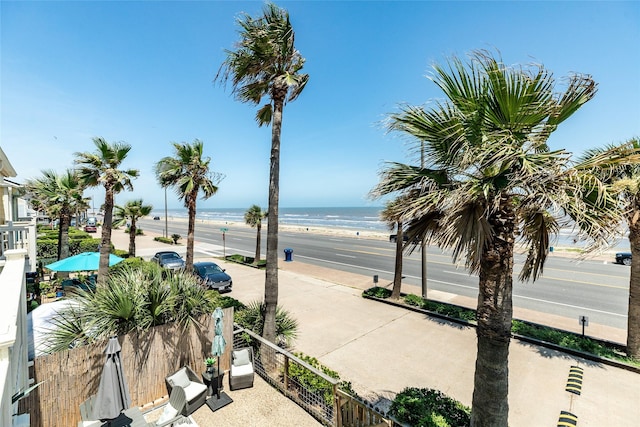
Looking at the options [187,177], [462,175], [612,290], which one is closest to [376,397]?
[462,175]

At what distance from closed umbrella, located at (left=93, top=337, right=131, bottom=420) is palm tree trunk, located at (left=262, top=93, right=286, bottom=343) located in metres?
3.26

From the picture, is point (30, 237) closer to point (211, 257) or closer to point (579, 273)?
point (211, 257)

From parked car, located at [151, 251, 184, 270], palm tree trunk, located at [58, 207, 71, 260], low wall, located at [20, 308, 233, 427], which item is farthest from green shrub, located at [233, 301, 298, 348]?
palm tree trunk, located at [58, 207, 71, 260]

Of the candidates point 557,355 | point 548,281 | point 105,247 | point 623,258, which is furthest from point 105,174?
point 623,258

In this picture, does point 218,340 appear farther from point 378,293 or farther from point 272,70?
point 378,293

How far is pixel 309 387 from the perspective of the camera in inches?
255

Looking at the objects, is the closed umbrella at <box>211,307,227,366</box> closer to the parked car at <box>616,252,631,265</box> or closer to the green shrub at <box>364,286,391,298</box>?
the green shrub at <box>364,286,391,298</box>

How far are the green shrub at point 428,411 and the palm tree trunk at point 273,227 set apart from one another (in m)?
3.50

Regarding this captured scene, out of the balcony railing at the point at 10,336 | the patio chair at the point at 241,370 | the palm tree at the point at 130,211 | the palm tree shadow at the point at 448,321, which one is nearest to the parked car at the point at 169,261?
the palm tree at the point at 130,211

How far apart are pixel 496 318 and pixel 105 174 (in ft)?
47.7

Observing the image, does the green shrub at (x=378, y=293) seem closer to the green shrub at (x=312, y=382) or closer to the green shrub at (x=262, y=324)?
the green shrub at (x=262, y=324)

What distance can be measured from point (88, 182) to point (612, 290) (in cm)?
2704

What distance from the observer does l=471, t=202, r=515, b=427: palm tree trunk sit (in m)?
3.91

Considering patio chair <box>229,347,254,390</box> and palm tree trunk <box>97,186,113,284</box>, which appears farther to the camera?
palm tree trunk <box>97,186,113,284</box>
